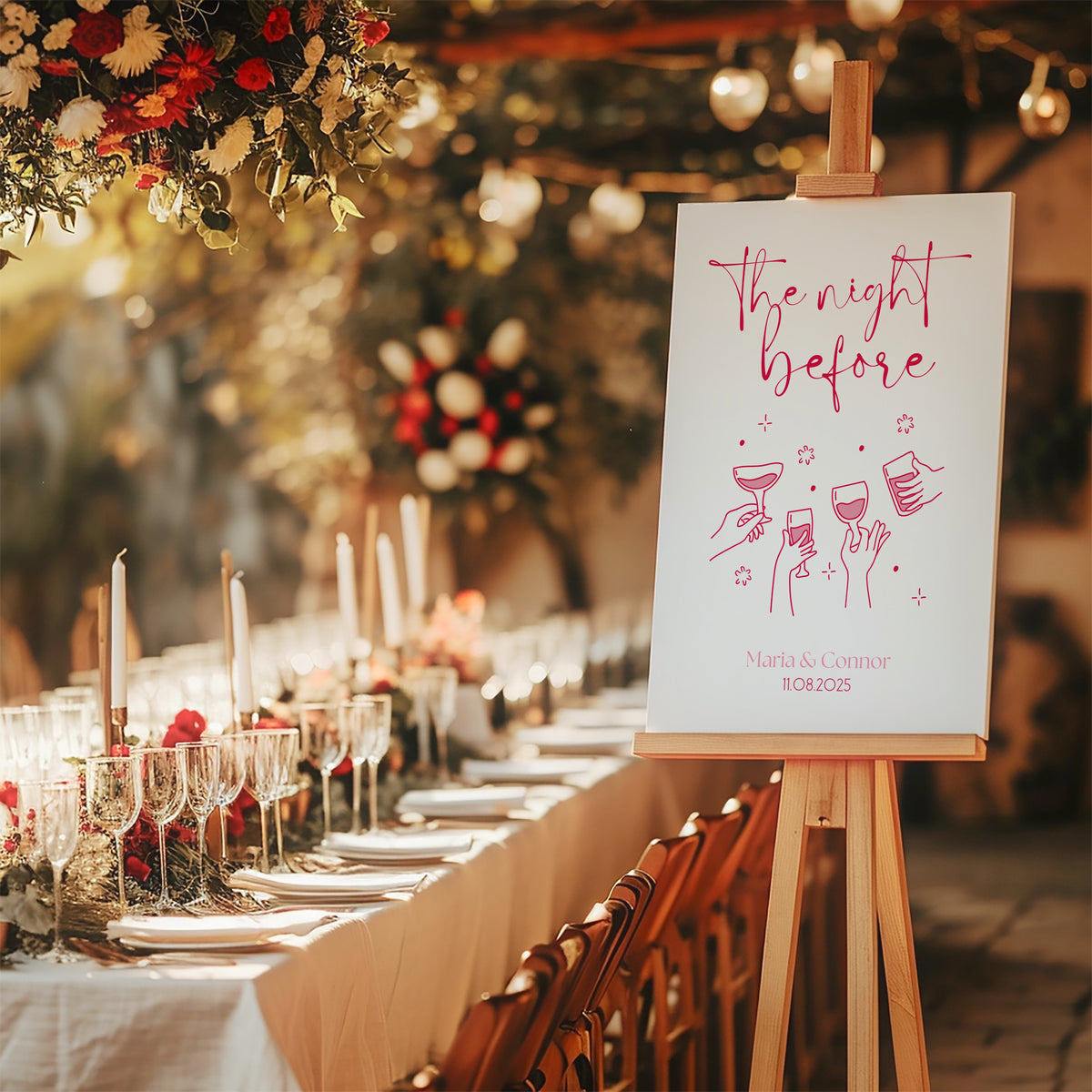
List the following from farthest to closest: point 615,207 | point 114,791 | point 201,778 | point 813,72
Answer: point 615,207, point 813,72, point 201,778, point 114,791

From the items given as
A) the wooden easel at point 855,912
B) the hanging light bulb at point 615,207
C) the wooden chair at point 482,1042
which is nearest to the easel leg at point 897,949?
the wooden easel at point 855,912

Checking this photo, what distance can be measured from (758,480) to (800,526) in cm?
11

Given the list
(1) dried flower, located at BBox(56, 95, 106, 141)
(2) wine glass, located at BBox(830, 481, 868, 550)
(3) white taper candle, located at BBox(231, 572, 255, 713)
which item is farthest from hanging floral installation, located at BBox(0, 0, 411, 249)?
(2) wine glass, located at BBox(830, 481, 868, 550)

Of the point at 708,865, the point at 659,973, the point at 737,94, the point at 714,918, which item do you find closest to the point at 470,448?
the point at 737,94

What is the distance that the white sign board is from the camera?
235 centimetres

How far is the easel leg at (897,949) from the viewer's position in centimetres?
237

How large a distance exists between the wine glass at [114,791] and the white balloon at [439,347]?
12.8 feet

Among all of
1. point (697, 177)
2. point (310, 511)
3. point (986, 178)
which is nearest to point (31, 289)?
point (310, 511)

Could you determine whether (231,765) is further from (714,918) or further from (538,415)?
(538,415)

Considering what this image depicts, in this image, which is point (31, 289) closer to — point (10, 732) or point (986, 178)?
point (986, 178)

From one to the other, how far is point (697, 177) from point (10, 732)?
492 centimetres

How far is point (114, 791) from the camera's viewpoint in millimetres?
2143

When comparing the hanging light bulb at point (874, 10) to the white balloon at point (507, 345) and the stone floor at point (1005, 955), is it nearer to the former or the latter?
the white balloon at point (507, 345)

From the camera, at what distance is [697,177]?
6.62m
